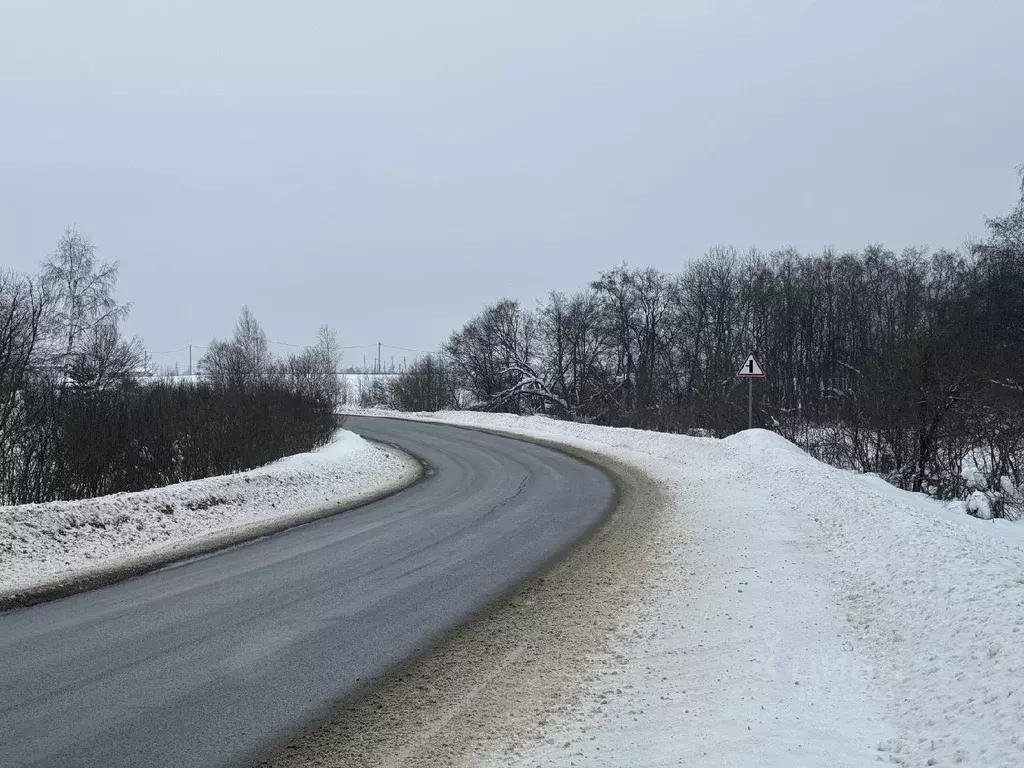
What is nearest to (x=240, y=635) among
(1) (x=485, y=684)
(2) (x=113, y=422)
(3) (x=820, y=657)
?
(1) (x=485, y=684)

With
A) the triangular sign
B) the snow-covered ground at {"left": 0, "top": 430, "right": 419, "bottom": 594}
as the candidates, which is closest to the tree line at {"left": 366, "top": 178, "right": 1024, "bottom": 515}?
the triangular sign

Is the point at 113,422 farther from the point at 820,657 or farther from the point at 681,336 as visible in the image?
the point at 681,336

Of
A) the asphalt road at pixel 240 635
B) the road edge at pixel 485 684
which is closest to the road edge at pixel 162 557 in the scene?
the asphalt road at pixel 240 635

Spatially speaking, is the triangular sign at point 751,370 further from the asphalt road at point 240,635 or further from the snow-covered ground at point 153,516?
the snow-covered ground at point 153,516

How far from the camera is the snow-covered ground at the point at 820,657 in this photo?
3.99m

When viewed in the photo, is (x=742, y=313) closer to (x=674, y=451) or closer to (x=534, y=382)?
(x=534, y=382)

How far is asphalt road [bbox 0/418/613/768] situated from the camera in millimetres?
4418

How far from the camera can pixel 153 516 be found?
1079 centimetres

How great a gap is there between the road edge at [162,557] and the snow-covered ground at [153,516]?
0.42 ft

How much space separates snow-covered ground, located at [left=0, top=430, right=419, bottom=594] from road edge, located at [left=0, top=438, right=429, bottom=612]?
0.13 metres

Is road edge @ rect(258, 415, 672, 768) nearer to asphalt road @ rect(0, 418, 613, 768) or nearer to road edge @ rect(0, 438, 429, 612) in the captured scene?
asphalt road @ rect(0, 418, 613, 768)

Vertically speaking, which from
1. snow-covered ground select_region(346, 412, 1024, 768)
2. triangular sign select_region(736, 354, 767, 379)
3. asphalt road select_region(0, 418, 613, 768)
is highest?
triangular sign select_region(736, 354, 767, 379)

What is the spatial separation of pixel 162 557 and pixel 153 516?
1.82 m

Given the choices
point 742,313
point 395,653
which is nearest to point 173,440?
point 395,653
